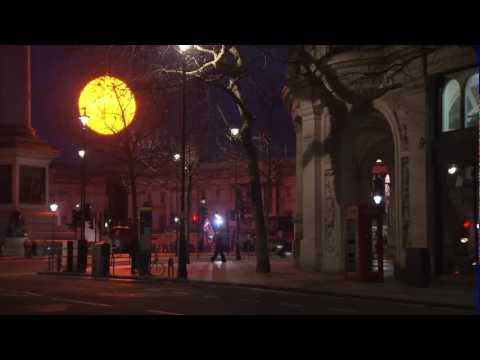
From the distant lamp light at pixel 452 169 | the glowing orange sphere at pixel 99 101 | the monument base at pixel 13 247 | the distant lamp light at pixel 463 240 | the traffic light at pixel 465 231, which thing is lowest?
the monument base at pixel 13 247

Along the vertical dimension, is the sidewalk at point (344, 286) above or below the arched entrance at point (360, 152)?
below

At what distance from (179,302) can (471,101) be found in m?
11.8

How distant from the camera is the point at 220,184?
104 meters

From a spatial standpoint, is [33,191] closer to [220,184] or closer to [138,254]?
[138,254]

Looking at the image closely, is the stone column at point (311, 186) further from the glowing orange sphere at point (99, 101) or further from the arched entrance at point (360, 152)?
the glowing orange sphere at point (99, 101)

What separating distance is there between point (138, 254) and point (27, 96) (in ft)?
97.2

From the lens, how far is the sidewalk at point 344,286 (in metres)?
20.9

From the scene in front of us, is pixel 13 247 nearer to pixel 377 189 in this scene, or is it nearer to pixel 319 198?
pixel 377 189

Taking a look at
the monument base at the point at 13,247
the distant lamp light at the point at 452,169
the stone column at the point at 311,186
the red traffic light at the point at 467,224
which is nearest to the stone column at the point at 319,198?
the stone column at the point at 311,186

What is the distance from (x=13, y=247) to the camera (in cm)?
5378

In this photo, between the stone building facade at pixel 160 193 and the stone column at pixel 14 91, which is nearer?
the stone column at pixel 14 91

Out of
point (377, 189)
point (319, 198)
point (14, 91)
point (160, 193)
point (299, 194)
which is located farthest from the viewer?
point (160, 193)

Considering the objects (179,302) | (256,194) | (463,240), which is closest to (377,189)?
(256,194)

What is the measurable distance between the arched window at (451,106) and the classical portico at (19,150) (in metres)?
37.0
